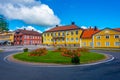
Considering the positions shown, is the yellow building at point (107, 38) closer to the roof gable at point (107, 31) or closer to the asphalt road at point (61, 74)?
the roof gable at point (107, 31)

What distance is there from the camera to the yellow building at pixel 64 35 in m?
74.8

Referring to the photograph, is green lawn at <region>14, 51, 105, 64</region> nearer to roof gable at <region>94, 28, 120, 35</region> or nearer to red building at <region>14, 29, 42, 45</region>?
roof gable at <region>94, 28, 120, 35</region>

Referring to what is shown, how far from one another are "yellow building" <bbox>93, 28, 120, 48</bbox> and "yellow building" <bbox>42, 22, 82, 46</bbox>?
441 inches

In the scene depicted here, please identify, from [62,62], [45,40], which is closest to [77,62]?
[62,62]

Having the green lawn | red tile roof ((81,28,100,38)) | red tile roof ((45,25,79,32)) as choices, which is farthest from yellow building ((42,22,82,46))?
the green lawn

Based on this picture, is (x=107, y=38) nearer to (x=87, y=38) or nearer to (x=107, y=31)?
(x=107, y=31)

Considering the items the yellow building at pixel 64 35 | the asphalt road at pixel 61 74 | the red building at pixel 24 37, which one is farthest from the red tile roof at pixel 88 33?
the asphalt road at pixel 61 74

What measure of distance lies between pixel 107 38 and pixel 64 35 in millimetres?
24478

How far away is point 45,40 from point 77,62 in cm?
6707

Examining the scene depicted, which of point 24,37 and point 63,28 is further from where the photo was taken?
point 24,37

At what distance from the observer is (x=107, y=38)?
61.4 m

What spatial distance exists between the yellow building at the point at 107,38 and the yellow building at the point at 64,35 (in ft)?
36.8

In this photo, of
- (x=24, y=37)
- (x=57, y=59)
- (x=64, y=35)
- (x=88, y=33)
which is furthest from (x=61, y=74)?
(x=24, y=37)

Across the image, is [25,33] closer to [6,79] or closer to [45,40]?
[45,40]
